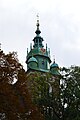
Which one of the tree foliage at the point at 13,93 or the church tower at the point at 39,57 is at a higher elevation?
the church tower at the point at 39,57

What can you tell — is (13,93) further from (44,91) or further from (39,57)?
(39,57)

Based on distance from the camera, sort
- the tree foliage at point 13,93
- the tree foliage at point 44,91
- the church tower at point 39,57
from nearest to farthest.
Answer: the tree foliage at point 13,93 < the tree foliage at point 44,91 < the church tower at point 39,57

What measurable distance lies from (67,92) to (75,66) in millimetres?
2514

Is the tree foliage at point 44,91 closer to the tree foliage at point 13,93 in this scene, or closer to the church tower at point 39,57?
the tree foliage at point 13,93

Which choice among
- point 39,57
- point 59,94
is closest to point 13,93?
point 59,94

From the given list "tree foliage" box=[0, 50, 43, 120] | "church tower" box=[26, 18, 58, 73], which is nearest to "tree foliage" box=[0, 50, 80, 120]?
"tree foliage" box=[0, 50, 43, 120]

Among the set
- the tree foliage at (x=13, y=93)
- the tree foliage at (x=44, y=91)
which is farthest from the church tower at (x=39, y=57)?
the tree foliage at (x=13, y=93)

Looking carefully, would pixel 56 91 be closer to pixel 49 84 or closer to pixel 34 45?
pixel 49 84

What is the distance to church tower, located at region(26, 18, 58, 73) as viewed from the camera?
76688 millimetres

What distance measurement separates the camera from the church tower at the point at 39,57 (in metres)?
76.7

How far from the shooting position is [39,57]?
80.9 meters

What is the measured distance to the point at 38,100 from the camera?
32.5 m

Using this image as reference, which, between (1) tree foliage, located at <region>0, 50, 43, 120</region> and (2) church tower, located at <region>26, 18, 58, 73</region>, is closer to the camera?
(1) tree foliage, located at <region>0, 50, 43, 120</region>

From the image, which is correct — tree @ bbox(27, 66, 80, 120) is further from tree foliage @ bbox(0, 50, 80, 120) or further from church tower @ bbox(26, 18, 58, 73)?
church tower @ bbox(26, 18, 58, 73)
